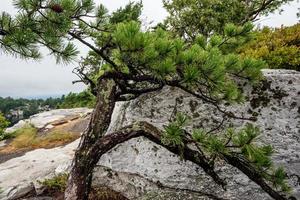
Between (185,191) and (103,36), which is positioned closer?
(103,36)

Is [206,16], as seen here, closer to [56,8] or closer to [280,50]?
[280,50]

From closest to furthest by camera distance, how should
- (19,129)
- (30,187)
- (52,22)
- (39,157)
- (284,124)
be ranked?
(52,22), (284,124), (30,187), (39,157), (19,129)

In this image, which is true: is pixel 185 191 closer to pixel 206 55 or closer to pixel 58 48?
pixel 206 55

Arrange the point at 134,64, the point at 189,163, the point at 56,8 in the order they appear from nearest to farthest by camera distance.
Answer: the point at 56,8 → the point at 134,64 → the point at 189,163

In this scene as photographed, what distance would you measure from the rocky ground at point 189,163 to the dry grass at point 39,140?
5.00 m

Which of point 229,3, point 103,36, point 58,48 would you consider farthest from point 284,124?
point 229,3

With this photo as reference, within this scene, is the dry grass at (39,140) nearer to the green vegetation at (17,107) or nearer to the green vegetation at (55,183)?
the green vegetation at (55,183)

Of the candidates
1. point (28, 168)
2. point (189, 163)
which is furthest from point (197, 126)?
point (28, 168)

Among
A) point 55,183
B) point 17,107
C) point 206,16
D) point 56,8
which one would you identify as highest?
point 206,16

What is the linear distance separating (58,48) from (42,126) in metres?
9.40

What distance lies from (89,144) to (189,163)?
1.59 m

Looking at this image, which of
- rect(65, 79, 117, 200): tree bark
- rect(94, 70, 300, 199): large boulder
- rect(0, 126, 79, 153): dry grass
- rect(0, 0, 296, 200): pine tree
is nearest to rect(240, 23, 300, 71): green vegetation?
rect(94, 70, 300, 199): large boulder

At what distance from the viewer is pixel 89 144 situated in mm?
Result: 4449

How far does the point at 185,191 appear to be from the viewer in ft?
17.4
